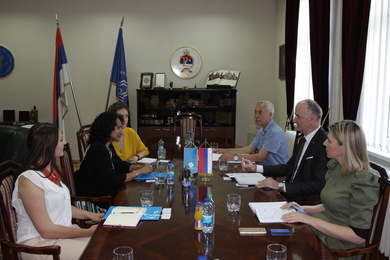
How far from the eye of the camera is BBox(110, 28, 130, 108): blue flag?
Result: 599 cm

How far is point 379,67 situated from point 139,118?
12.7 ft

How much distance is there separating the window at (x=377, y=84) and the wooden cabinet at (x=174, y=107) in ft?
9.19

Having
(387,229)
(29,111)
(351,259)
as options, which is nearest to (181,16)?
(29,111)

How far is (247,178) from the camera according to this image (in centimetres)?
252

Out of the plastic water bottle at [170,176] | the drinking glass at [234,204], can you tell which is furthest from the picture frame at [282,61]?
the drinking glass at [234,204]

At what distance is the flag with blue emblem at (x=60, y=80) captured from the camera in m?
5.62

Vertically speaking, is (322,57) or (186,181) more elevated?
(322,57)

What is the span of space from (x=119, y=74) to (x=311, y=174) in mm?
4313

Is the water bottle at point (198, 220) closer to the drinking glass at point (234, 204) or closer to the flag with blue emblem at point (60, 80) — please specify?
the drinking glass at point (234, 204)

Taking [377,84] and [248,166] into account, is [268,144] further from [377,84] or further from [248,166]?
[377,84]

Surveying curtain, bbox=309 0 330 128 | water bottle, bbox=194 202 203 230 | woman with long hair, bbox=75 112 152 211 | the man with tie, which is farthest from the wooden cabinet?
water bottle, bbox=194 202 203 230

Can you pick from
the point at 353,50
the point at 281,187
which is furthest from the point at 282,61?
the point at 281,187

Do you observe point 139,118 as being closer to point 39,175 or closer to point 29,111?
point 29,111

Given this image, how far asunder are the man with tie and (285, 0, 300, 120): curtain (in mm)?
2604
